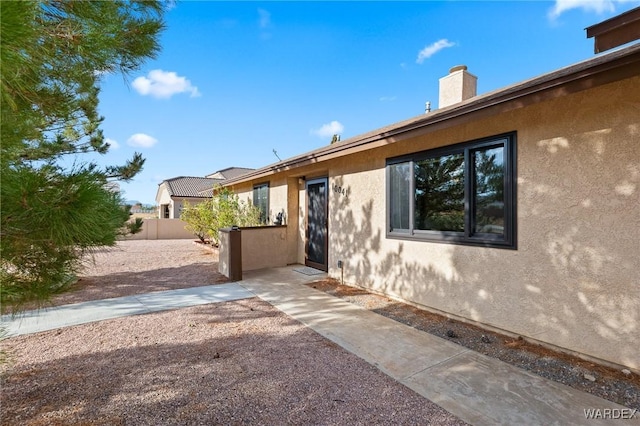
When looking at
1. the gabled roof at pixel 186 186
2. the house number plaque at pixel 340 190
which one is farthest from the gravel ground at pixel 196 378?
the gabled roof at pixel 186 186

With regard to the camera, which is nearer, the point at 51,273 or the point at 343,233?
the point at 51,273

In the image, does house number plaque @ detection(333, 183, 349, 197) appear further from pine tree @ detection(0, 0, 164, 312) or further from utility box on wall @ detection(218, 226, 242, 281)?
pine tree @ detection(0, 0, 164, 312)

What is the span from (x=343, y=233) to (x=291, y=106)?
389 inches

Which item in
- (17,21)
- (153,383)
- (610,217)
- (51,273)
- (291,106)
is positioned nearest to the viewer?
(17,21)

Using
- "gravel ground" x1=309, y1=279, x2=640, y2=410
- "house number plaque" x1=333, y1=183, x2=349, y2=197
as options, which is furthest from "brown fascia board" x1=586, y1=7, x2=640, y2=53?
"house number plaque" x1=333, y1=183, x2=349, y2=197

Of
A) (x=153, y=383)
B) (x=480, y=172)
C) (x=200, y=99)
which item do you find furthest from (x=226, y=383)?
(x=200, y=99)

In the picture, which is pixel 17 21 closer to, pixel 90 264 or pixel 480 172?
pixel 90 264

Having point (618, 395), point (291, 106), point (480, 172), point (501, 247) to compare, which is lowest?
point (618, 395)

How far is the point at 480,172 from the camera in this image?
4.58 m

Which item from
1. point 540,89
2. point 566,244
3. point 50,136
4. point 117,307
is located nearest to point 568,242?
point 566,244

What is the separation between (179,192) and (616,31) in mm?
29318

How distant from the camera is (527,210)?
3.97m

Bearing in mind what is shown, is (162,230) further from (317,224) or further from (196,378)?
(196,378)

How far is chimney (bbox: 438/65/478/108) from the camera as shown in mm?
6832
